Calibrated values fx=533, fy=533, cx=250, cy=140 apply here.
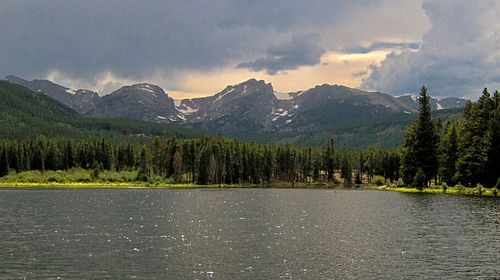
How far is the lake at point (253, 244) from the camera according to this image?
4491cm

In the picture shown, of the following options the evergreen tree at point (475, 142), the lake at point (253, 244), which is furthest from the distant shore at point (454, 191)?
the lake at point (253, 244)

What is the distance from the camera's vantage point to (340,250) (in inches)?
2175

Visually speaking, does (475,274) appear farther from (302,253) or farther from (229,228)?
(229,228)

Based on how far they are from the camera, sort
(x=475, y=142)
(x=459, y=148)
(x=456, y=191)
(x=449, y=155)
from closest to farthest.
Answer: (x=475, y=142) → (x=456, y=191) → (x=459, y=148) → (x=449, y=155)

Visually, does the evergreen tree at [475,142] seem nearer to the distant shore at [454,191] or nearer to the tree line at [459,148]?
the tree line at [459,148]

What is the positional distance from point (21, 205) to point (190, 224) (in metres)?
48.3

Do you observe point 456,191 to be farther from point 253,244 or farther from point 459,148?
point 253,244

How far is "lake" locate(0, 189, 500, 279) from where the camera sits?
44.9m

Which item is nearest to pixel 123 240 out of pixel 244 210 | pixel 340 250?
pixel 340 250

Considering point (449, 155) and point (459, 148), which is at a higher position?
point (459, 148)

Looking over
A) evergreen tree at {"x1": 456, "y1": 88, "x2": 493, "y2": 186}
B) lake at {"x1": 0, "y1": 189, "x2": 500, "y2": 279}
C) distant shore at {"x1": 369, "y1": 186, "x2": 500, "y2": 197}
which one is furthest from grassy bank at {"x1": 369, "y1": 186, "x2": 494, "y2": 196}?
lake at {"x1": 0, "y1": 189, "x2": 500, "y2": 279}

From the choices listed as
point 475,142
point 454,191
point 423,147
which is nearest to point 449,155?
point 423,147

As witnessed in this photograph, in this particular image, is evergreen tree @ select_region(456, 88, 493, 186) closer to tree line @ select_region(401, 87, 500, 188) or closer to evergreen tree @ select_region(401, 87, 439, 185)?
tree line @ select_region(401, 87, 500, 188)

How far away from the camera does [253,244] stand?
195 feet
